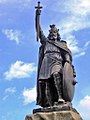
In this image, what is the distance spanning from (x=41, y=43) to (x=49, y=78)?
171 cm

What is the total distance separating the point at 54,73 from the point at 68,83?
0.61m

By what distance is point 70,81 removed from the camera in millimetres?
13445

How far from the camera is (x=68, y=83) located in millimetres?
13359

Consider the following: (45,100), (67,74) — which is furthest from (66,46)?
(45,100)

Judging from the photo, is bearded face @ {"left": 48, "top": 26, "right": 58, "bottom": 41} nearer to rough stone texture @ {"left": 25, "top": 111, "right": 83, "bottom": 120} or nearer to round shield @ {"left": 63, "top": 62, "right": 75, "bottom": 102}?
round shield @ {"left": 63, "top": 62, "right": 75, "bottom": 102}

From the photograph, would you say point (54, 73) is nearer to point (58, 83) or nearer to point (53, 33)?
point (58, 83)

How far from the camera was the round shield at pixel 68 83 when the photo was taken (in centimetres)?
1323

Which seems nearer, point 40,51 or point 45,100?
point 45,100

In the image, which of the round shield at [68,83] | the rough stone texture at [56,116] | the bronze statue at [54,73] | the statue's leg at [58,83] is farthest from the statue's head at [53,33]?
the rough stone texture at [56,116]

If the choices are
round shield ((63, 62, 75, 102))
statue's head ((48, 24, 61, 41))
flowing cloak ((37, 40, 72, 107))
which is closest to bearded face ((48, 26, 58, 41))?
statue's head ((48, 24, 61, 41))

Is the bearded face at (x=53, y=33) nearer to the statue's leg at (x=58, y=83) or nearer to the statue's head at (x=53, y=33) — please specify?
the statue's head at (x=53, y=33)

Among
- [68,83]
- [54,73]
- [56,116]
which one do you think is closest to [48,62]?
[54,73]

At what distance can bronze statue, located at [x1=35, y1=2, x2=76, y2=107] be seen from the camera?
1331cm

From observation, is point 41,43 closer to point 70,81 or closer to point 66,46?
point 66,46
